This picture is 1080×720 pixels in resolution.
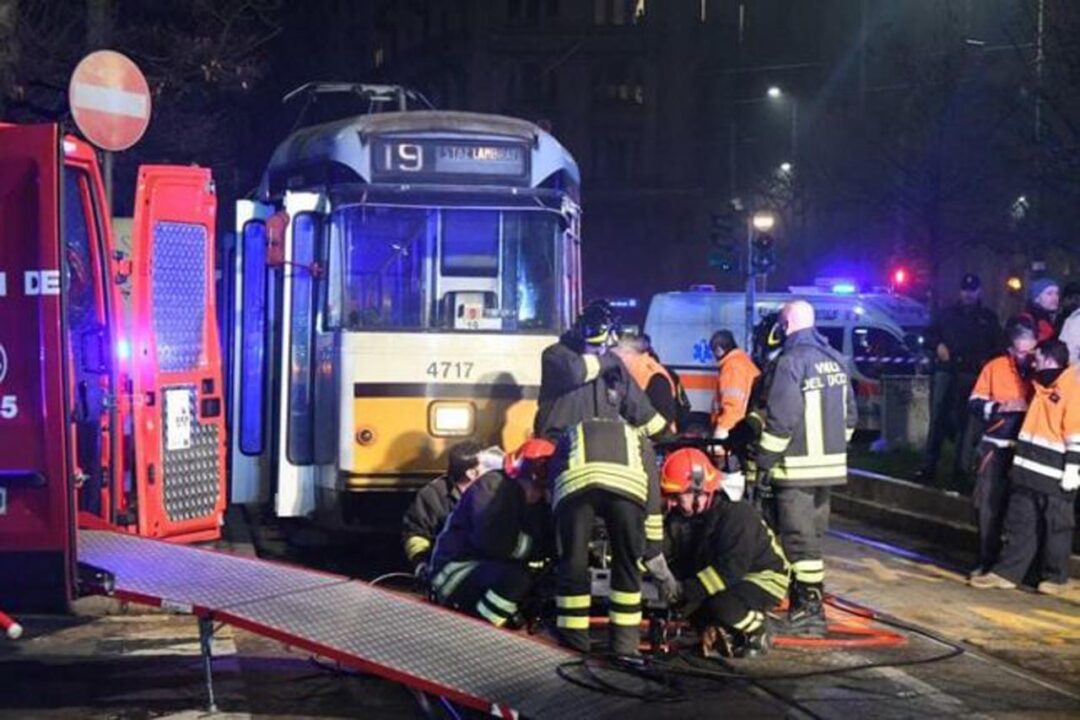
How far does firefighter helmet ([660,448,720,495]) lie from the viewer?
7.43 meters

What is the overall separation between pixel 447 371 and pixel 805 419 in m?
2.75

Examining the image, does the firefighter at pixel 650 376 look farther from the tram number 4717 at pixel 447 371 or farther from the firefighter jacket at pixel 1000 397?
the firefighter jacket at pixel 1000 397

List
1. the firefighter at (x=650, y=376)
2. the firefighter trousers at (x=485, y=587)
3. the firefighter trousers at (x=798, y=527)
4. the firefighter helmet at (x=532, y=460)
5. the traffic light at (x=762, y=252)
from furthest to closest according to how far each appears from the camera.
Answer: the traffic light at (x=762, y=252), the firefighter at (x=650, y=376), the firefighter trousers at (x=798, y=527), the firefighter helmet at (x=532, y=460), the firefighter trousers at (x=485, y=587)

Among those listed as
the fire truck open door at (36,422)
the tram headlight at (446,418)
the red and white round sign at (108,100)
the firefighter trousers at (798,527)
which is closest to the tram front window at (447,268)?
the tram headlight at (446,418)

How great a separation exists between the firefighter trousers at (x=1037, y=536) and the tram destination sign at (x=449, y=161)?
13.9 feet

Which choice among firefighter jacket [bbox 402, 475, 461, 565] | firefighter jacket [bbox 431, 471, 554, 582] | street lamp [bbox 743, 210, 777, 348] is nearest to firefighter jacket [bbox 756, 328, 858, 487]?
firefighter jacket [bbox 431, 471, 554, 582]

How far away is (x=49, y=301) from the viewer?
575 cm

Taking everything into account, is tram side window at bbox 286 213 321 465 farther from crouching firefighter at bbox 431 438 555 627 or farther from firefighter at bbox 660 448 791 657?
firefighter at bbox 660 448 791 657

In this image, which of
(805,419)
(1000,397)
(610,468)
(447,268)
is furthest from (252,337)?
(1000,397)

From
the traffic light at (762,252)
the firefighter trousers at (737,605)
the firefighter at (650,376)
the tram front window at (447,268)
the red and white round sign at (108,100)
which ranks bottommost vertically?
the firefighter trousers at (737,605)

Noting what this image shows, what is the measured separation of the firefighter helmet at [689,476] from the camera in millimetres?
7430

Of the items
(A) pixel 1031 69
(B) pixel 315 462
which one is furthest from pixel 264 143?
(B) pixel 315 462

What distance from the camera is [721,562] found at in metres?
7.37

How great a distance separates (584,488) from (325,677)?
5.58ft
